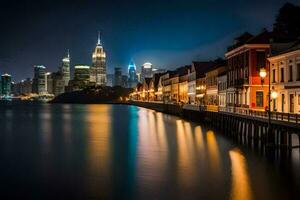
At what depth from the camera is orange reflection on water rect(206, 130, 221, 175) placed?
3941cm

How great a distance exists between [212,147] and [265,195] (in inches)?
922

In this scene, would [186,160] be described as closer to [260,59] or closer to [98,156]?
[98,156]

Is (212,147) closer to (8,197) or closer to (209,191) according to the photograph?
(209,191)

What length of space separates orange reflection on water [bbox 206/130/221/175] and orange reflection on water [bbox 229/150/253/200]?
1.23m

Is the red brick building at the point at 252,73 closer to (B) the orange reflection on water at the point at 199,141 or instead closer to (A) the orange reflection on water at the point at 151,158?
(B) the orange reflection on water at the point at 199,141

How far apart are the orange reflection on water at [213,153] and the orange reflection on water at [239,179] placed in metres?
1.23

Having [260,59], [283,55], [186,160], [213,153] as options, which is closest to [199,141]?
[213,153]

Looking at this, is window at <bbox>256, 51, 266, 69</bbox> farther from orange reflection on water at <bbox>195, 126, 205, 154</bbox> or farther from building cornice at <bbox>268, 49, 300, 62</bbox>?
orange reflection on water at <bbox>195, 126, 205, 154</bbox>

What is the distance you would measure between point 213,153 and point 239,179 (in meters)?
14.1

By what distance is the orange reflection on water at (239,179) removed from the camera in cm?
2950

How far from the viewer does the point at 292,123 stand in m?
39.2

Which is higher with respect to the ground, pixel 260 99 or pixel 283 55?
pixel 283 55

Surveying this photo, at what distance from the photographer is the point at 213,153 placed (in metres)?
48.2

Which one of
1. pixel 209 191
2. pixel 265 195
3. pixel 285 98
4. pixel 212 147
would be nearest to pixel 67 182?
pixel 209 191
